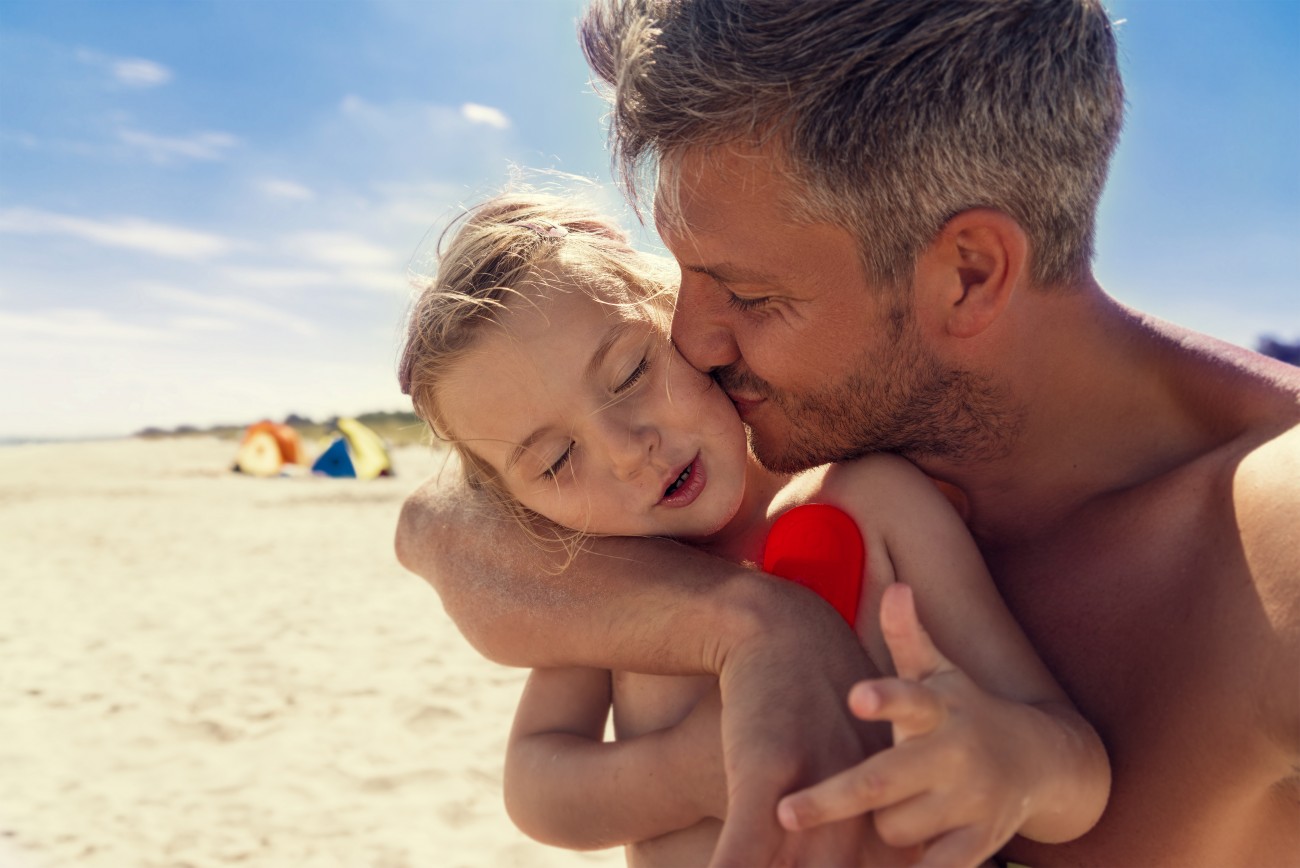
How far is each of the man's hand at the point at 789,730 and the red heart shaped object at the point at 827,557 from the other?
118 millimetres

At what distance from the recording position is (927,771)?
1.24 m

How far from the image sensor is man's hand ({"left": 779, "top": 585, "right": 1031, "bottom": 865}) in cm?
122

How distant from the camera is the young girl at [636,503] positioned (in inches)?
64.1

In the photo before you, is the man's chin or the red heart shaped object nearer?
the red heart shaped object

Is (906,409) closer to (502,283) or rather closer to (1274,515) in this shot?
(1274,515)

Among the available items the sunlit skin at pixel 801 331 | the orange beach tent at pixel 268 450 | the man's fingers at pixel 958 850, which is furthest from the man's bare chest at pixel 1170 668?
the orange beach tent at pixel 268 450

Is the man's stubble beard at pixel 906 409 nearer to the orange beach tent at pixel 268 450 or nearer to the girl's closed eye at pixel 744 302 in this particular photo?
the girl's closed eye at pixel 744 302

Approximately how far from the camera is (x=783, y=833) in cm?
133

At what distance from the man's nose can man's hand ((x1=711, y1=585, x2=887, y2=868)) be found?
0.64 m

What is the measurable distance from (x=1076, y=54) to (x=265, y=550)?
11.5 metres

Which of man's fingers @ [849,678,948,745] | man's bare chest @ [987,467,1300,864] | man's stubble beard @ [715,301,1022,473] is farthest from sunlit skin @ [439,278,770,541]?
man's fingers @ [849,678,948,745]

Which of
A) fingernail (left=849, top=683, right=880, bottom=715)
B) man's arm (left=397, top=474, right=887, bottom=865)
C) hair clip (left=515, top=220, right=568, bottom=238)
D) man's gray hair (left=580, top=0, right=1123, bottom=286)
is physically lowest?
man's arm (left=397, top=474, right=887, bottom=865)

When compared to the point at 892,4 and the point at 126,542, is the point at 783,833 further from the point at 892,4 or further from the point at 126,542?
the point at 126,542

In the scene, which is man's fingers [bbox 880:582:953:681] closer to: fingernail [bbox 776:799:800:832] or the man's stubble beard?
fingernail [bbox 776:799:800:832]
